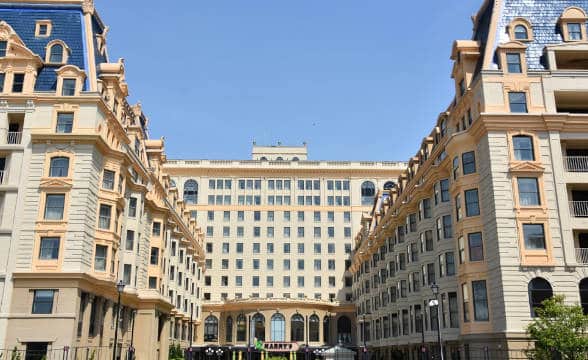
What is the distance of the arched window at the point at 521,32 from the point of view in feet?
137

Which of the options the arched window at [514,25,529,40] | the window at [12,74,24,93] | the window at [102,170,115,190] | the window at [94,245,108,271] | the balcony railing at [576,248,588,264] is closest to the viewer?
the balcony railing at [576,248,588,264]

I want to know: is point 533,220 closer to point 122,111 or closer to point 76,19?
point 122,111

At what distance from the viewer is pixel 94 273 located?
42188mm

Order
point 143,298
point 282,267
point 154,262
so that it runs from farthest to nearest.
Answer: point 282,267 < point 154,262 < point 143,298

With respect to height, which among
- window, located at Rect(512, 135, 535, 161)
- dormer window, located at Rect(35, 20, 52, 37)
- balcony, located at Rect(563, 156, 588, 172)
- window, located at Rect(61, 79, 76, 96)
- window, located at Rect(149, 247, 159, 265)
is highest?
dormer window, located at Rect(35, 20, 52, 37)

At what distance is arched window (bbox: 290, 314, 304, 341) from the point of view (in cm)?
9331

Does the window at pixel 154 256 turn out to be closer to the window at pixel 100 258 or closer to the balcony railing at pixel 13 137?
the window at pixel 100 258

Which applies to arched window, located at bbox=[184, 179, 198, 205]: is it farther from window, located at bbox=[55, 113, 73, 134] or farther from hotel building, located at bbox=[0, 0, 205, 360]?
window, located at bbox=[55, 113, 73, 134]

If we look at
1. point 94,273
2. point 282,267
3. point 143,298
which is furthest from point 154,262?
point 282,267

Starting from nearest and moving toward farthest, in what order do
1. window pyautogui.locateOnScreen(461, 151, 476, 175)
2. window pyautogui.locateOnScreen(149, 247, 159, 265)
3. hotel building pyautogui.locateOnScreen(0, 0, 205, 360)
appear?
hotel building pyautogui.locateOnScreen(0, 0, 205, 360) < window pyautogui.locateOnScreen(461, 151, 476, 175) < window pyautogui.locateOnScreen(149, 247, 159, 265)

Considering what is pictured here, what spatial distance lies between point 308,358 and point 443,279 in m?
51.7

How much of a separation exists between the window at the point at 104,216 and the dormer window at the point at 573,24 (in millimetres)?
37129

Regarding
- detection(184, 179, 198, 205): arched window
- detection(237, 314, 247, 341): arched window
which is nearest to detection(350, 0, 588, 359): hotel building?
detection(237, 314, 247, 341): arched window

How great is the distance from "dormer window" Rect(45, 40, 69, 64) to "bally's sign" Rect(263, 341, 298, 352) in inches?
2376
